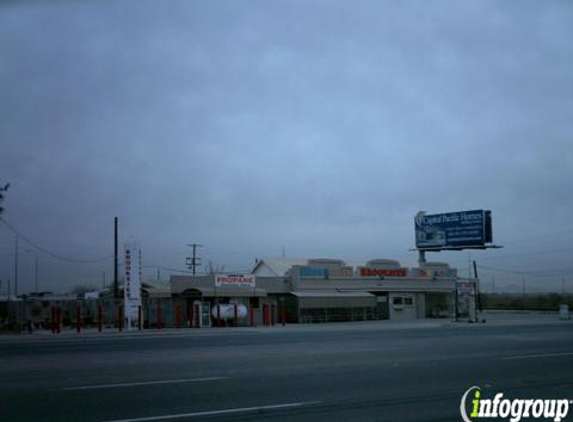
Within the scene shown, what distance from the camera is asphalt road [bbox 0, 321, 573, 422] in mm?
11375

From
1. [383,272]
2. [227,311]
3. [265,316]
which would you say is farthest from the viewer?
[383,272]

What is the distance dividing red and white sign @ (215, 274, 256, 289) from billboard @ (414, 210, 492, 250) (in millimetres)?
26181

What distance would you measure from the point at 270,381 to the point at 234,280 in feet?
116

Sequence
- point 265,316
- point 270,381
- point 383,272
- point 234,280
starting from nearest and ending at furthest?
point 270,381
point 265,316
point 234,280
point 383,272

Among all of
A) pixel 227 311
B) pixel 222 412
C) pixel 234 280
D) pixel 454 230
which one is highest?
pixel 454 230

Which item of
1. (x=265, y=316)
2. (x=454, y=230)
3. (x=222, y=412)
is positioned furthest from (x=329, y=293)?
(x=222, y=412)

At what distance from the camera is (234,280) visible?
50188mm

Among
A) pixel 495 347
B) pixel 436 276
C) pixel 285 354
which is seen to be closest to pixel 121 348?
pixel 285 354

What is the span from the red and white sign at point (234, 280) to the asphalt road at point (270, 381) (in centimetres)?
2504

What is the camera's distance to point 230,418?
10727 millimetres

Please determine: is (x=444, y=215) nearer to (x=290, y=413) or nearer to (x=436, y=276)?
(x=436, y=276)

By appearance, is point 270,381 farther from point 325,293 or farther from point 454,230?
point 454,230

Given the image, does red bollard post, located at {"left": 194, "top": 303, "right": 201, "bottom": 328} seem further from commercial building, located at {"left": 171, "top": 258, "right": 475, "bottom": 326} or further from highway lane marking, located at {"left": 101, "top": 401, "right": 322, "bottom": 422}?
highway lane marking, located at {"left": 101, "top": 401, "right": 322, "bottom": 422}

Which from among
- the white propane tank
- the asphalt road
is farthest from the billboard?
the asphalt road
